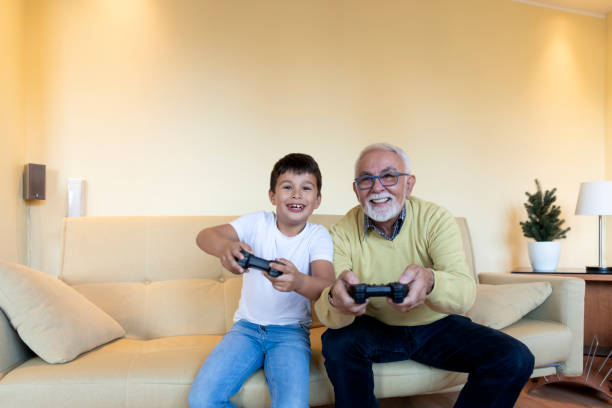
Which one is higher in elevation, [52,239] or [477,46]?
[477,46]

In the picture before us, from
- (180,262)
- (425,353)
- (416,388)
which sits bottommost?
(416,388)

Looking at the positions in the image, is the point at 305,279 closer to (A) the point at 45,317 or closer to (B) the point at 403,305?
(B) the point at 403,305

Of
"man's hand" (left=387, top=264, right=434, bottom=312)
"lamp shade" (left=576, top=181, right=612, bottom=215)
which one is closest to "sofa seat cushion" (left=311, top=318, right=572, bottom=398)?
"man's hand" (left=387, top=264, right=434, bottom=312)

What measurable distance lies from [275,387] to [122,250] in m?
1.10

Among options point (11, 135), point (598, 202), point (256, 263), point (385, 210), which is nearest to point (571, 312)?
point (385, 210)

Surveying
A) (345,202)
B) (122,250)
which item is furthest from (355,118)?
(122,250)

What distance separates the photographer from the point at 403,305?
3.98 feet

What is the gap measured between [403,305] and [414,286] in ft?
0.19

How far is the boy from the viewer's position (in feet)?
4.40

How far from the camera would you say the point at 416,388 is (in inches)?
61.5

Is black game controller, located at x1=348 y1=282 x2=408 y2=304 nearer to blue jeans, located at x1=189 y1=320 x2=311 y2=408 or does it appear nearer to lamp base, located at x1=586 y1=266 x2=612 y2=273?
blue jeans, located at x1=189 y1=320 x2=311 y2=408

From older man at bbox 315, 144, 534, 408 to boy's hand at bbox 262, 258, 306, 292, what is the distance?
107 mm

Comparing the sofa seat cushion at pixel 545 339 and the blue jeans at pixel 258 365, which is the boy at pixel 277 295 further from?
the sofa seat cushion at pixel 545 339

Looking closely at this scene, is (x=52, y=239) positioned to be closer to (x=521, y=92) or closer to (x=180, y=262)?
(x=180, y=262)
